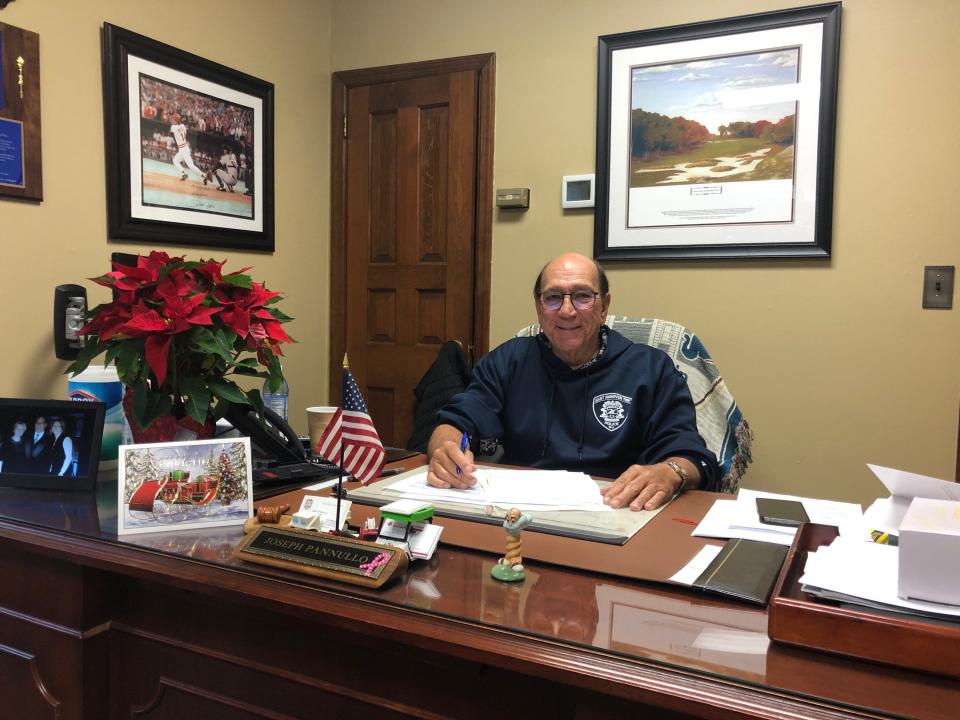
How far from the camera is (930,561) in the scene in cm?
68

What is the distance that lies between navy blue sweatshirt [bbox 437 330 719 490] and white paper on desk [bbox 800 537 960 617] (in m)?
0.80

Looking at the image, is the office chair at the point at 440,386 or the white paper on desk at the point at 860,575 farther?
the office chair at the point at 440,386

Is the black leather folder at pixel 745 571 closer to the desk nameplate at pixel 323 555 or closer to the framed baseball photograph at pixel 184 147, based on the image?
the desk nameplate at pixel 323 555

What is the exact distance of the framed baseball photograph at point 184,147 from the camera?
7.41 feet

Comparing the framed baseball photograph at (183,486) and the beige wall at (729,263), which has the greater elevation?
the beige wall at (729,263)

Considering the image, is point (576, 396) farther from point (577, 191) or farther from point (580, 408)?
point (577, 191)

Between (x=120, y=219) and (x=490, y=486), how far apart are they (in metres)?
1.66

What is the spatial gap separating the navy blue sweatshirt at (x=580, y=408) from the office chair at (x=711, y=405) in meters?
0.19

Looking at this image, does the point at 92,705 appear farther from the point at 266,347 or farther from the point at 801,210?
the point at 801,210

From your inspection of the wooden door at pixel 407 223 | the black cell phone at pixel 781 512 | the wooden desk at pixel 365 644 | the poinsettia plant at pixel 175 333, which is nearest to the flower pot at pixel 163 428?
the poinsettia plant at pixel 175 333

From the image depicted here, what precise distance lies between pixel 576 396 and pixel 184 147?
1667 mm

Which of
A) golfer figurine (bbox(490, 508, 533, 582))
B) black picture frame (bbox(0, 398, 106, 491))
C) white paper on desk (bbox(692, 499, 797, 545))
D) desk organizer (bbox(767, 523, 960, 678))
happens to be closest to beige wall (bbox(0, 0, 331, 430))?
black picture frame (bbox(0, 398, 106, 491))

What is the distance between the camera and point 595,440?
1.78 metres

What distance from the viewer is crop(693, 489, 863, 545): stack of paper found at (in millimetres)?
1057
